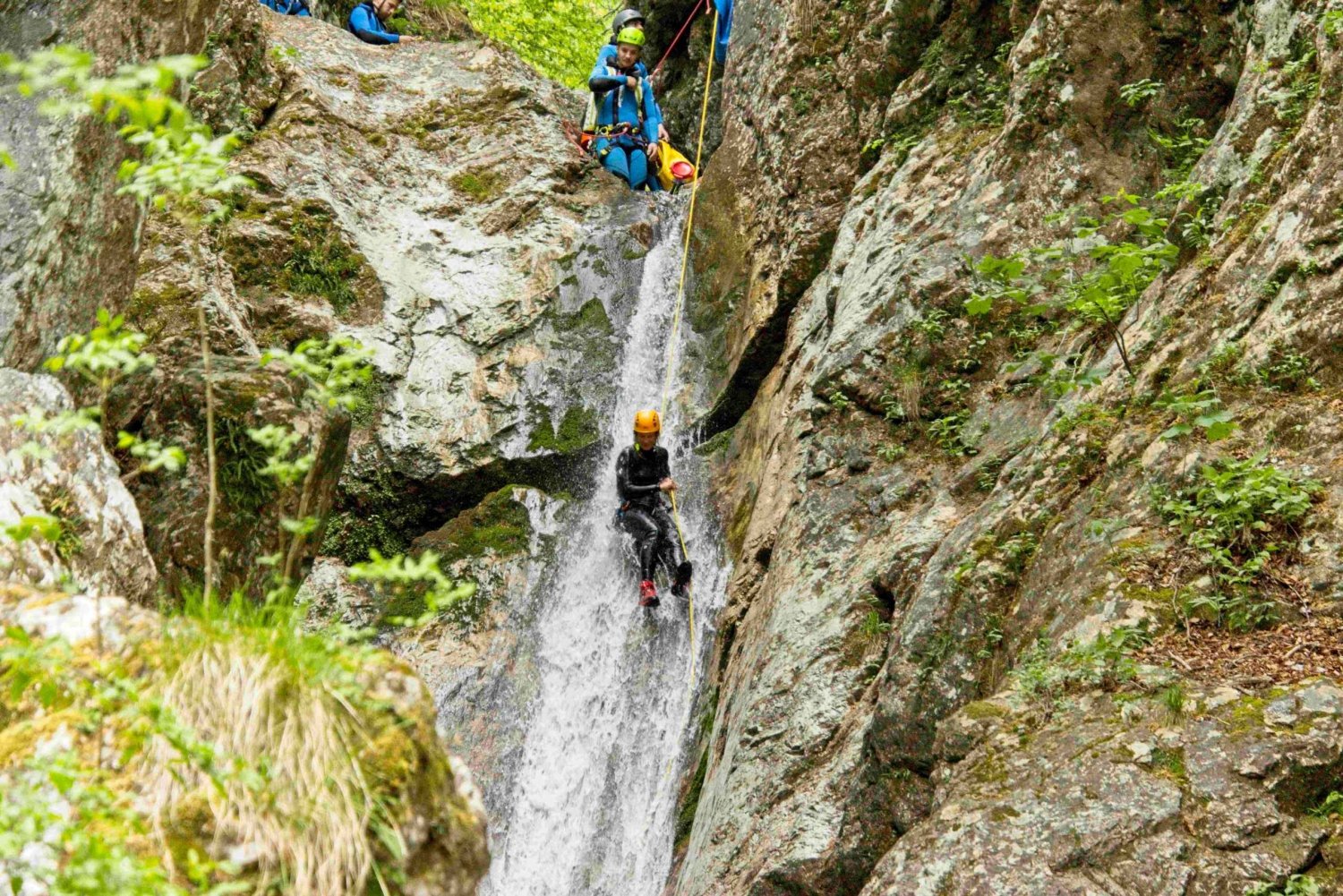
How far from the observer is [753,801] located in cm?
685

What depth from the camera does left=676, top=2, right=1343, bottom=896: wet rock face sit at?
4.85 metres

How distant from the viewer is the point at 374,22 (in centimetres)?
1703

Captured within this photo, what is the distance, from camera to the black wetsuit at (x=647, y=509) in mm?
10906

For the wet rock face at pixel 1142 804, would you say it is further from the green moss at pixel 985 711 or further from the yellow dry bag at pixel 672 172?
the yellow dry bag at pixel 672 172

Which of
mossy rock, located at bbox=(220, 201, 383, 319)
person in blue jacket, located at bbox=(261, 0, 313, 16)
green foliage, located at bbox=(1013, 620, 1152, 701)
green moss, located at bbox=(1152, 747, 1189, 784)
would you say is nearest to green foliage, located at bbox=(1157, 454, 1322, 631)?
green foliage, located at bbox=(1013, 620, 1152, 701)

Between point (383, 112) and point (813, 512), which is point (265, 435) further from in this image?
point (383, 112)

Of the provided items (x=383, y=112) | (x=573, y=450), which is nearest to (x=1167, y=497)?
(x=573, y=450)

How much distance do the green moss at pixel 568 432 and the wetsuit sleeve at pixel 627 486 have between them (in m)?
1.19

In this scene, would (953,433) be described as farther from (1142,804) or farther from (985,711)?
(1142,804)

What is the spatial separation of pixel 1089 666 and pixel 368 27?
51.3 feet

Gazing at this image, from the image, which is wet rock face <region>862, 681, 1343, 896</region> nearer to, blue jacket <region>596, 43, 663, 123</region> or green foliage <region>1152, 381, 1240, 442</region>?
green foliage <region>1152, 381, 1240, 442</region>

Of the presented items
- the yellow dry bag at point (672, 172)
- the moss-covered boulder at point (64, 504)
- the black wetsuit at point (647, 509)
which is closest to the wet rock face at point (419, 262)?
the yellow dry bag at point (672, 172)

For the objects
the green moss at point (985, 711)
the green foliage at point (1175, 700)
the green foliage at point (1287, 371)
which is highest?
the green foliage at point (1287, 371)

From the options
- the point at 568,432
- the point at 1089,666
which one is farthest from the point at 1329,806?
the point at 568,432
